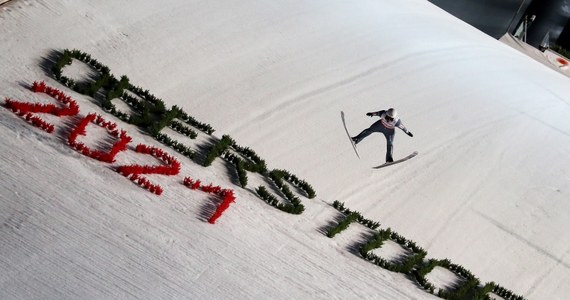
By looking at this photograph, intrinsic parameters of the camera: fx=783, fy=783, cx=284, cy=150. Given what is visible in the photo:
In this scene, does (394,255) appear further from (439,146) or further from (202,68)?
(202,68)

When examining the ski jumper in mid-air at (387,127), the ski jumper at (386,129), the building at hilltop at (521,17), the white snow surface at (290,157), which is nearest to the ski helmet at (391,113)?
the ski jumper in mid-air at (387,127)

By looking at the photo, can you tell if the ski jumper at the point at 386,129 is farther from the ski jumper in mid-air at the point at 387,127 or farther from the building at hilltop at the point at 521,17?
the building at hilltop at the point at 521,17

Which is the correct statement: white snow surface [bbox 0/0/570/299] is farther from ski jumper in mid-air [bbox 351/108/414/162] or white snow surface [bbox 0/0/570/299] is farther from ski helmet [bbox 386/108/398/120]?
ski helmet [bbox 386/108/398/120]

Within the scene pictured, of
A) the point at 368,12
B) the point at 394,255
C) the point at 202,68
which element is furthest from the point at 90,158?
the point at 368,12

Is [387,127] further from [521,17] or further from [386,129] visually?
[521,17]

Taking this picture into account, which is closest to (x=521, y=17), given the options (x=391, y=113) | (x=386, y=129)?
(x=391, y=113)

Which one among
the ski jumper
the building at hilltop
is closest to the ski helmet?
the ski jumper

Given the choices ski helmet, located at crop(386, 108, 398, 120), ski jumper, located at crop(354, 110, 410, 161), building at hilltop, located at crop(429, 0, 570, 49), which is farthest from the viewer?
building at hilltop, located at crop(429, 0, 570, 49)
